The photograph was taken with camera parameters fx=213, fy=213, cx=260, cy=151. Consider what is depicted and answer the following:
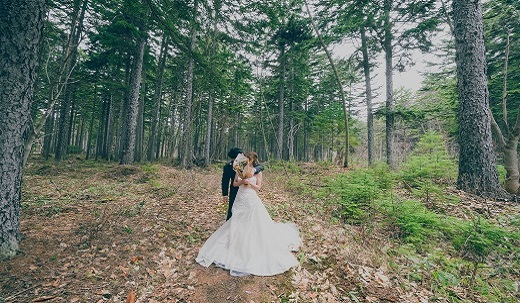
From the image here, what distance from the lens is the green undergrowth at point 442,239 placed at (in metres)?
3.60

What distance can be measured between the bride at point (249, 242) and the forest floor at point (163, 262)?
0.16 m

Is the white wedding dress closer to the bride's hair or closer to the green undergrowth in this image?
the bride's hair

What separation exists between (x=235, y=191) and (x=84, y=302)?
10.4ft

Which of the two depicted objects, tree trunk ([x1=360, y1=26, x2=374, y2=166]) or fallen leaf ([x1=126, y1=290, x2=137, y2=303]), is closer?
fallen leaf ([x1=126, y1=290, x2=137, y2=303])

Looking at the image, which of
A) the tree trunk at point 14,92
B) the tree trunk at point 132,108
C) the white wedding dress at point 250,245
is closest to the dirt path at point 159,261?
the white wedding dress at point 250,245

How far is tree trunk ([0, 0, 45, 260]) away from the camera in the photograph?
11.5ft

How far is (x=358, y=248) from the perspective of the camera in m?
4.56

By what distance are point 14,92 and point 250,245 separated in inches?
193

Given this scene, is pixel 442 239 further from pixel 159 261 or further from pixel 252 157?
pixel 159 261

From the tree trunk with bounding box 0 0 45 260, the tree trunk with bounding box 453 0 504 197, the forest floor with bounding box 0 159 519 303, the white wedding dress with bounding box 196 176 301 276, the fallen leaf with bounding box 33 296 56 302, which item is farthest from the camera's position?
the tree trunk with bounding box 453 0 504 197

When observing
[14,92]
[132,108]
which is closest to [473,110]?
[14,92]

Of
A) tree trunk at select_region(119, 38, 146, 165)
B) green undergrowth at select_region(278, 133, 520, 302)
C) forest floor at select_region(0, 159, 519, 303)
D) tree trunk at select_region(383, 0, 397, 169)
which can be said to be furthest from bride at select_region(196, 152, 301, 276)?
tree trunk at select_region(383, 0, 397, 169)

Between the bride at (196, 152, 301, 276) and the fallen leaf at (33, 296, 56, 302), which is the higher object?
the bride at (196, 152, 301, 276)

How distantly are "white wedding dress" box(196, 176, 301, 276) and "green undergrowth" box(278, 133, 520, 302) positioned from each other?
2.16 m
